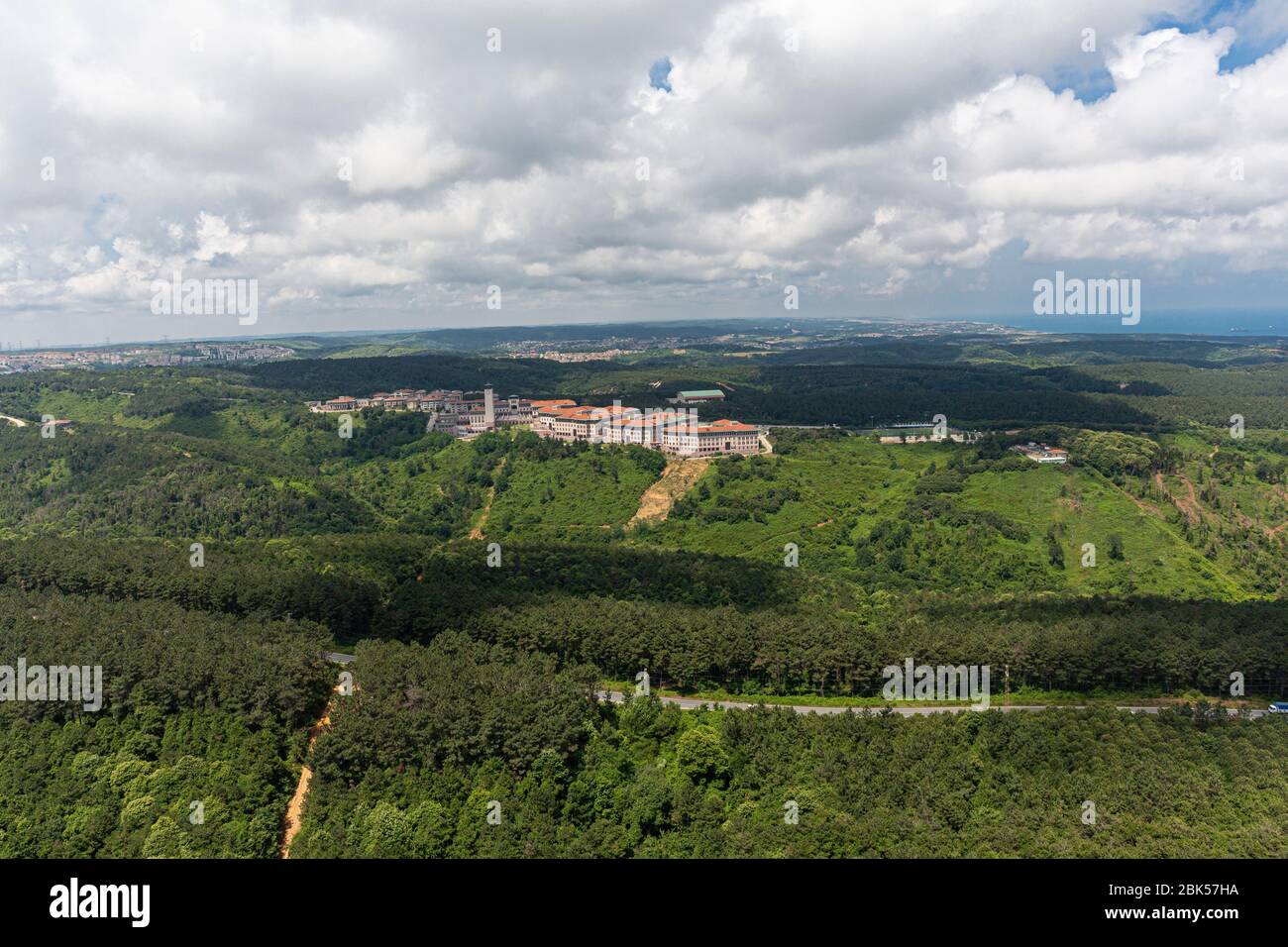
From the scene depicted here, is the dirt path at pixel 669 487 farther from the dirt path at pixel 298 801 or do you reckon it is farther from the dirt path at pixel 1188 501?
the dirt path at pixel 1188 501

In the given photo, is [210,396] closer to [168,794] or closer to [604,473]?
[604,473]

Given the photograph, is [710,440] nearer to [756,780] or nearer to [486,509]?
[486,509]

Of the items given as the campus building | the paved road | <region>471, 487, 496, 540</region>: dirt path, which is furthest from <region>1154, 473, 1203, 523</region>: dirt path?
<region>471, 487, 496, 540</region>: dirt path

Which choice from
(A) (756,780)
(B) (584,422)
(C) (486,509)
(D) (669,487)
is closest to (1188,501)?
(D) (669,487)

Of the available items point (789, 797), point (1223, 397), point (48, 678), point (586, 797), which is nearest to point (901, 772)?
point (789, 797)

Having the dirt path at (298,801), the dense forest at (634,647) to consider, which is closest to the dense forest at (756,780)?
the dense forest at (634,647)

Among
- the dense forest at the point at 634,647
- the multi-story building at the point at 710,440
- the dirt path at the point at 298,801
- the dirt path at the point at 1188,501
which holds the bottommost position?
the dirt path at the point at 298,801
